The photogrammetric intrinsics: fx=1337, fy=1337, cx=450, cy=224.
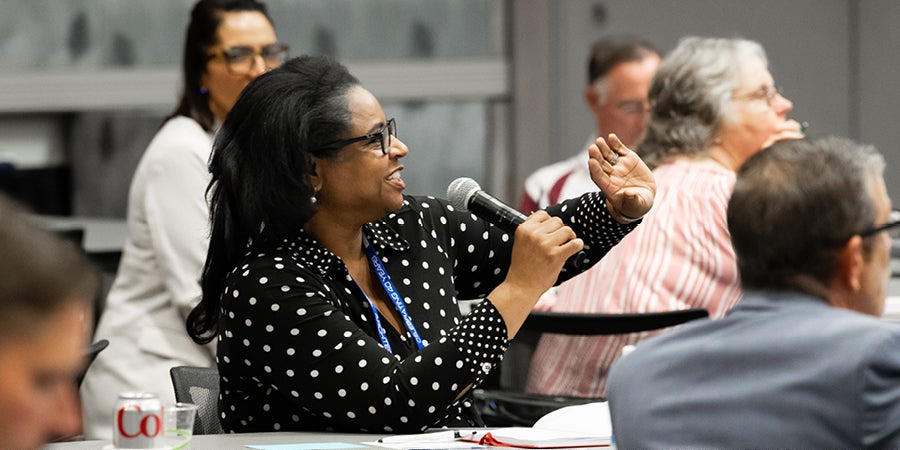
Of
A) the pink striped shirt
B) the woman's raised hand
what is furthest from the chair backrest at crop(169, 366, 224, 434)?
the pink striped shirt

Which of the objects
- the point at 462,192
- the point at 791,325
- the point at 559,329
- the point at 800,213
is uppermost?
the point at 800,213

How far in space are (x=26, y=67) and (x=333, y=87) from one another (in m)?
5.02

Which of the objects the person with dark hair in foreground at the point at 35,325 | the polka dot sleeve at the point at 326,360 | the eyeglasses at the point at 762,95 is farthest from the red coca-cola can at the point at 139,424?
the eyeglasses at the point at 762,95

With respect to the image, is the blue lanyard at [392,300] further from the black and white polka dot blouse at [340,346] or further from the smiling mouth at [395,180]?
the smiling mouth at [395,180]

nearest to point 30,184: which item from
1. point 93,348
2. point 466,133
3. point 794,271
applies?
point 466,133

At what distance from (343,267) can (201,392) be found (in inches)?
14.0

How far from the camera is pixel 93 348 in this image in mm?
2531

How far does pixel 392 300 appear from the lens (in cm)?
233

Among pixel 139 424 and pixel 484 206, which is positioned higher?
pixel 484 206

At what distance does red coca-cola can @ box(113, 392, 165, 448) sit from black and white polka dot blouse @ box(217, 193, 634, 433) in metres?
0.41

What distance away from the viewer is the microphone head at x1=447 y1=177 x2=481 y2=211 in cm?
229

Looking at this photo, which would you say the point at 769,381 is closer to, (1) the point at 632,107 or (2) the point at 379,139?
(2) the point at 379,139

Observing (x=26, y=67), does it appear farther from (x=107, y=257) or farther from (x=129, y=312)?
(x=129, y=312)

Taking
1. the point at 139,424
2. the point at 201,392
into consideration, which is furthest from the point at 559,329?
the point at 139,424
